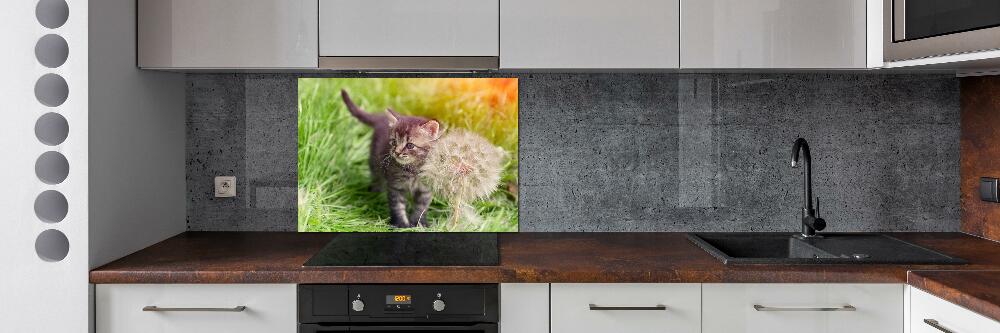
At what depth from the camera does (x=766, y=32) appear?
7.16 feet

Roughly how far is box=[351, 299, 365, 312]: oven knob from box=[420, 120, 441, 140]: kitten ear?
83 centimetres

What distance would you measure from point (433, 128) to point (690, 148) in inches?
35.2

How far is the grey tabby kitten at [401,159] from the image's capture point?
257 centimetres

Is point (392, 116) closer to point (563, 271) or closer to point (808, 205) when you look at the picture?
point (563, 271)

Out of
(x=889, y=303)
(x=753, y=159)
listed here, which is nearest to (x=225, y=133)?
(x=753, y=159)

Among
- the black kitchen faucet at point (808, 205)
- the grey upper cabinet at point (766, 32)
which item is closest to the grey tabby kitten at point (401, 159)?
the grey upper cabinet at point (766, 32)

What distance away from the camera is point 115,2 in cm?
206

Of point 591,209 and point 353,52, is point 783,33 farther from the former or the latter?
point 353,52
